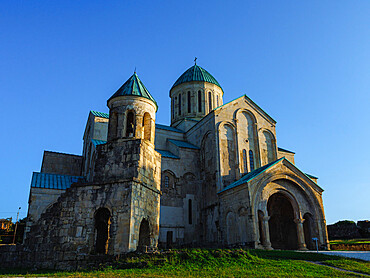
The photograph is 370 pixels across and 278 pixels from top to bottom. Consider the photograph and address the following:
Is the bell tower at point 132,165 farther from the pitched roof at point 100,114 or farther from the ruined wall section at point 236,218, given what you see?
the pitched roof at point 100,114

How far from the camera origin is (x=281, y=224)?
20156 mm

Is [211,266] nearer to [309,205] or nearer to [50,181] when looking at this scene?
[309,205]

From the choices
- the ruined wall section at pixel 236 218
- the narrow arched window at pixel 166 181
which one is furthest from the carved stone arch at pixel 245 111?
the narrow arched window at pixel 166 181

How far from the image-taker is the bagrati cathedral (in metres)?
11.4

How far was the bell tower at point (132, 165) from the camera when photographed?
36.2 feet

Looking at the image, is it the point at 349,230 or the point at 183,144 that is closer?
the point at 183,144

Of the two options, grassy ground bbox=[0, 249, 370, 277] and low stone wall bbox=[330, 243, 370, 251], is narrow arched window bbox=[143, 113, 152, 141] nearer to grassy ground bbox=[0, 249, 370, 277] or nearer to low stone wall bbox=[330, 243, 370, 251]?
grassy ground bbox=[0, 249, 370, 277]

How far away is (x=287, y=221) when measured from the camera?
20062 millimetres

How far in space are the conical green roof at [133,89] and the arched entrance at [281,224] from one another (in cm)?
1082

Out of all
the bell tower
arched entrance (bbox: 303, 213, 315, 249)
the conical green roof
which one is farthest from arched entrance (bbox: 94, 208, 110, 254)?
arched entrance (bbox: 303, 213, 315, 249)

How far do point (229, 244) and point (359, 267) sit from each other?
26.5ft

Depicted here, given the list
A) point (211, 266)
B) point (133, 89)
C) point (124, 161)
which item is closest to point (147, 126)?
point (133, 89)

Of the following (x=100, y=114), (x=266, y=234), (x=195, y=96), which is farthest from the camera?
(x=195, y=96)

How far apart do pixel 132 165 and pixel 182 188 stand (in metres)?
9.05
